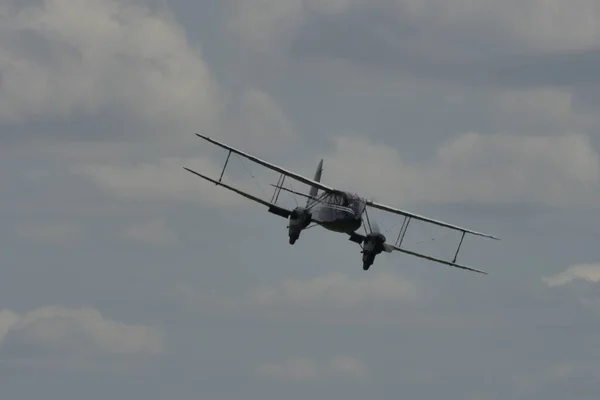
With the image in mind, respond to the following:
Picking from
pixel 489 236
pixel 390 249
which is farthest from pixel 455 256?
pixel 390 249

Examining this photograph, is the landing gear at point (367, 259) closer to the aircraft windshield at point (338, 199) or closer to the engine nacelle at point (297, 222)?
the aircraft windshield at point (338, 199)

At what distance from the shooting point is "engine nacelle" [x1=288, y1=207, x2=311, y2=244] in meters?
165

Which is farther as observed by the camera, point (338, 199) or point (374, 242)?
point (374, 242)

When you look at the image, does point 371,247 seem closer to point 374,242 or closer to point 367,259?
point 374,242

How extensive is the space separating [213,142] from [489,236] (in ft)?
101

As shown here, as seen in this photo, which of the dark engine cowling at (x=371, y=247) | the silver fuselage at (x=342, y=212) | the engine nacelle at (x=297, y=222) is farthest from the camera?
the engine nacelle at (x=297, y=222)

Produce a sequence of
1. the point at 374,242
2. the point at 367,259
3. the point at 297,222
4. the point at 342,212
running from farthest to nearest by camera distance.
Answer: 1. the point at 297,222
2. the point at 367,259
3. the point at 374,242
4. the point at 342,212

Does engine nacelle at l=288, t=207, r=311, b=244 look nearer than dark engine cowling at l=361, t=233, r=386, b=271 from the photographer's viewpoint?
No

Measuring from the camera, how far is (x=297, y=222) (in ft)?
543

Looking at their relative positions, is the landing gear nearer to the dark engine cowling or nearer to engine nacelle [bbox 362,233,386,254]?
the dark engine cowling

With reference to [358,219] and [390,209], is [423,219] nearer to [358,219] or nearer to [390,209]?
[390,209]

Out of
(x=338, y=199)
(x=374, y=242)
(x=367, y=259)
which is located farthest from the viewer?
(x=367, y=259)

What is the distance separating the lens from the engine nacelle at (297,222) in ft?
541

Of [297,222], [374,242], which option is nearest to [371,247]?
[374,242]
